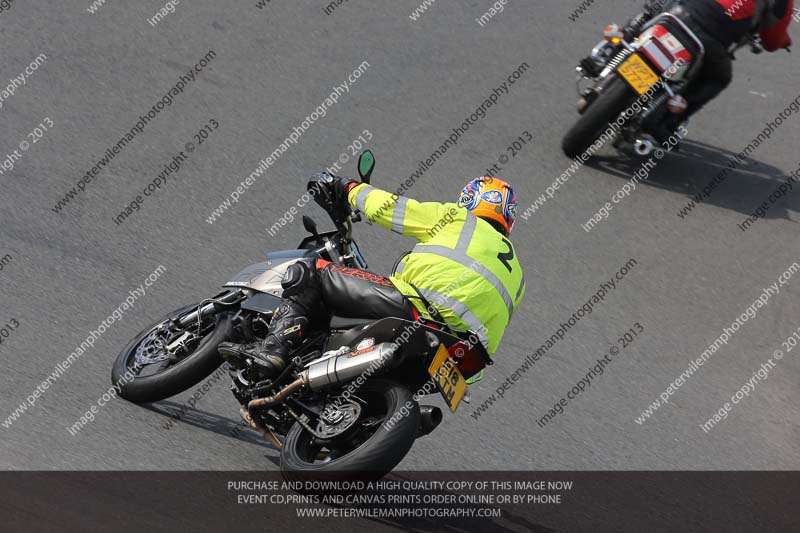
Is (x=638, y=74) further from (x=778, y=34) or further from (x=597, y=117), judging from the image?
(x=778, y=34)

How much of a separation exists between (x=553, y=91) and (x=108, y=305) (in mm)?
5691

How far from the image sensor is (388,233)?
8.58 m

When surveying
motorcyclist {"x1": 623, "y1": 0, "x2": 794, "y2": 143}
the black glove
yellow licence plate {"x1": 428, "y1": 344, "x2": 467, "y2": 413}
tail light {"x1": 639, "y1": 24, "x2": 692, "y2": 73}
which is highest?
the black glove

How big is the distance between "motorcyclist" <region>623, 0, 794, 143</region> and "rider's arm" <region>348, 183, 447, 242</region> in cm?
470

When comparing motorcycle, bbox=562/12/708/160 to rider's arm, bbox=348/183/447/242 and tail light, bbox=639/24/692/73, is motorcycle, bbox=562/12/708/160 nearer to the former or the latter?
tail light, bbox=639/24/692/73

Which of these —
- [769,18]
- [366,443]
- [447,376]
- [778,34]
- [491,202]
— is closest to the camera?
[366,443]

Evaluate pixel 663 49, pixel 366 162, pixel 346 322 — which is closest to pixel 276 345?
pixel 346 322

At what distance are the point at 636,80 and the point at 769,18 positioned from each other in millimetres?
1506

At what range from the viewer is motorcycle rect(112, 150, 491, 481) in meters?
4.99

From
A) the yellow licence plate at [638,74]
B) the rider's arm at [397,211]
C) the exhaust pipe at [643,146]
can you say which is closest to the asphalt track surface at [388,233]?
the exhaust pipe at [643,146]

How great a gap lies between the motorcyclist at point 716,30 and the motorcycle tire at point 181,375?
17.5 feet

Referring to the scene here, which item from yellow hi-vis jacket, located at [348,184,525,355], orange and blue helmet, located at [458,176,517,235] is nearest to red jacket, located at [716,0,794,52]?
orange and blue helmet, located at [458,176,517,235]

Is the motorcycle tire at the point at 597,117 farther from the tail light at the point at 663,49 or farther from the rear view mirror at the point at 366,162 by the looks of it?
the rear view mirror at the point at 366,162

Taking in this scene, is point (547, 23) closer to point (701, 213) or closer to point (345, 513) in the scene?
point (701, 213)
